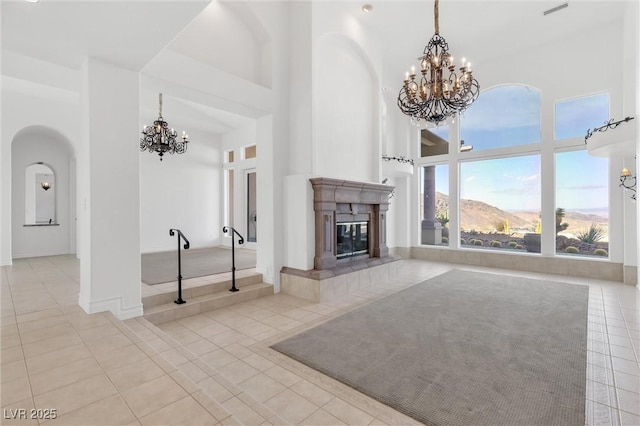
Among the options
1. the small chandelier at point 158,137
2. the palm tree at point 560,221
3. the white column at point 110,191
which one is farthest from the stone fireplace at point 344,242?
the palm tree at point 560,221

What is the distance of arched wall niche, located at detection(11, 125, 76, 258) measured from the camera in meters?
6.77

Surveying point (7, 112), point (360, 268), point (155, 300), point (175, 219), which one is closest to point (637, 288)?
point (360, 268)

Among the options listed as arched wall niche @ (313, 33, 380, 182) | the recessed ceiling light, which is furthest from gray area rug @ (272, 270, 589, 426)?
the recessed ceiling light

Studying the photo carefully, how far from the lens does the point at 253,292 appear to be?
4703mm

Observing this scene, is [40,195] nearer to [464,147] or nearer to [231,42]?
[231,42]

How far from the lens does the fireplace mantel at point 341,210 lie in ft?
16.2

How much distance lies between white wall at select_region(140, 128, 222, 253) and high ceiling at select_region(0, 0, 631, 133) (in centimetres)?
98

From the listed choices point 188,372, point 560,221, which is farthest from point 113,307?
point 560,221

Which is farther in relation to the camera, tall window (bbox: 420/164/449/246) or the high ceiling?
tall window (bbox: 420/164/449/246)

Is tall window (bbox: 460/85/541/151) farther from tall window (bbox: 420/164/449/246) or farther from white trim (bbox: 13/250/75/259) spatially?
white trim (bbox: 13/250/75/259)

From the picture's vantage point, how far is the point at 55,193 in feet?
24.1

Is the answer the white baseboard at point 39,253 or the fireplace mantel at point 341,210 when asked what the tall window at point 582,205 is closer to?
the fireplace mantel at point 341,210

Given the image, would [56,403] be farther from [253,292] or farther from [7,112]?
[7,112]

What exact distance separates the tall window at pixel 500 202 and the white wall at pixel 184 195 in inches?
285
